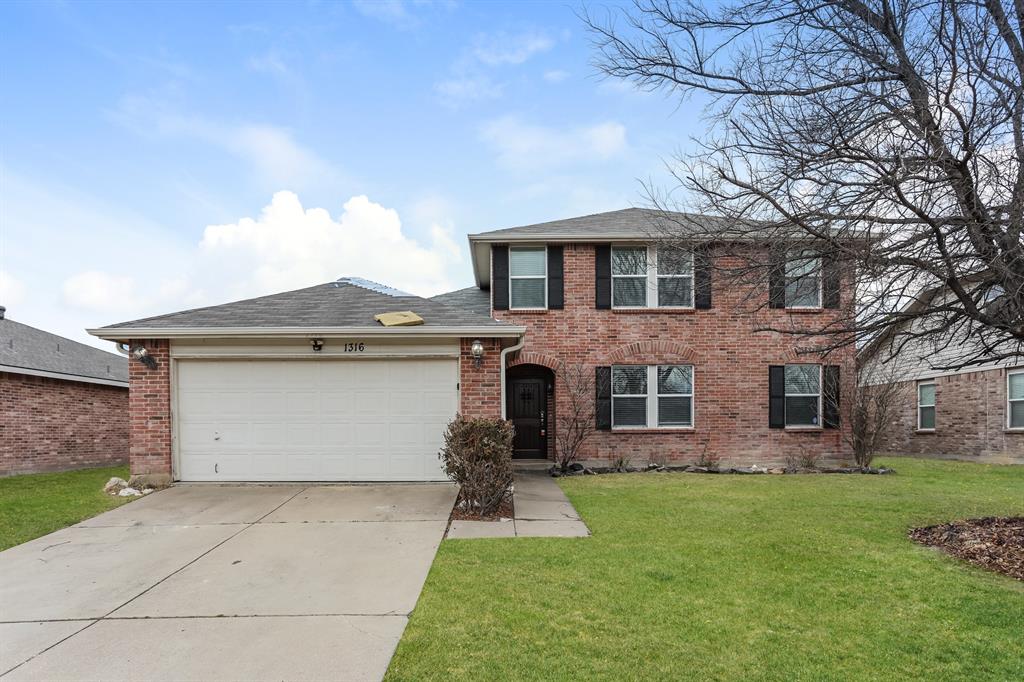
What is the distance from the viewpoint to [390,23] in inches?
418

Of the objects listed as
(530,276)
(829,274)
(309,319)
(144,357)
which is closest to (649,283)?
(530,276)

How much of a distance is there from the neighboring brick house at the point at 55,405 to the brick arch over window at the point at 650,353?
1311cm

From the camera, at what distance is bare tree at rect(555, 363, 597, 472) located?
12.5 metres

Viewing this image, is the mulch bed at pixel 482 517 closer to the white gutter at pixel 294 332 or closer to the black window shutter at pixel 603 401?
the white gutter at pixel 294 332

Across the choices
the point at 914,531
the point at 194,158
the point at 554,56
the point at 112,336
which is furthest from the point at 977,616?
the point at 194,158

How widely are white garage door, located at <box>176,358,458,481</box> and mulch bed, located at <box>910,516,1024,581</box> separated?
659cm

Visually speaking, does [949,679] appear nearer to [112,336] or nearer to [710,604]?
[710,604]

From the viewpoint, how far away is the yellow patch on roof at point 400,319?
30.7 ft

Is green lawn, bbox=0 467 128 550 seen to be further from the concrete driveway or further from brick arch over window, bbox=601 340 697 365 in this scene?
brick arch over window, bbox=601 340 697 365

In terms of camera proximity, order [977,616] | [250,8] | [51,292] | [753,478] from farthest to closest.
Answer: [51,292]
[753,478]
[250,8]
[977,616]

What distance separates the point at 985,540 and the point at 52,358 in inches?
737

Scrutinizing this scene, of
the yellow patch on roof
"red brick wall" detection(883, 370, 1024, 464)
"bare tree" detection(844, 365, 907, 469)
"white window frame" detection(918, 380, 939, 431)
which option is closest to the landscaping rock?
the yellow patch on roof

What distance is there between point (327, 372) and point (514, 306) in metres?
4.72

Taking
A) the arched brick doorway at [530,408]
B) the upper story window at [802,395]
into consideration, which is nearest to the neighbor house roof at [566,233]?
the arched brick doorway at [530,408]
